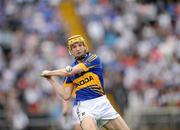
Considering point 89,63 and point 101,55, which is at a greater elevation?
point 101,55

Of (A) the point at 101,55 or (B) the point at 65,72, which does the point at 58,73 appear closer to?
(B) the point at 65,72

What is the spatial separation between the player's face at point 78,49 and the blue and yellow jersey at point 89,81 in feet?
0.44

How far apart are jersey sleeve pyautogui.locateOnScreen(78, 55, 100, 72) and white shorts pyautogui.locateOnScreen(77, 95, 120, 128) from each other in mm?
531

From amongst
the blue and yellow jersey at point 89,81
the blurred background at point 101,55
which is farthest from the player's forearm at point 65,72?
the blurred background at point 101,55

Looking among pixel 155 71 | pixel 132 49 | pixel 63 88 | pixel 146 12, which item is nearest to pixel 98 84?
pixel 63 88

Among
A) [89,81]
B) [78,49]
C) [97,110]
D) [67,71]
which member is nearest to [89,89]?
[89,81]

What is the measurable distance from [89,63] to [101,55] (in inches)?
→ 402

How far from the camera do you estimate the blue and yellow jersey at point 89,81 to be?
43.1 feet

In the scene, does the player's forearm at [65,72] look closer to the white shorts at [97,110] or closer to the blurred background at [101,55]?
the white shorts at [97,110]

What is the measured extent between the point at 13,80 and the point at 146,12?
5.30m

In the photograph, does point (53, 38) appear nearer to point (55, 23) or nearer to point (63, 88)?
point (55, 23)

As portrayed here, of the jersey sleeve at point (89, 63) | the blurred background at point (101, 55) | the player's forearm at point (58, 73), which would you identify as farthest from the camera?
the blurred background at point (101, 55)

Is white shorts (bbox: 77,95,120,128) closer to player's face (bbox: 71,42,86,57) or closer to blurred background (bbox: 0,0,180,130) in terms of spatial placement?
player's face (bbox: 71,42,86,57)

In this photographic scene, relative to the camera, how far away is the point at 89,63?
1313cm
